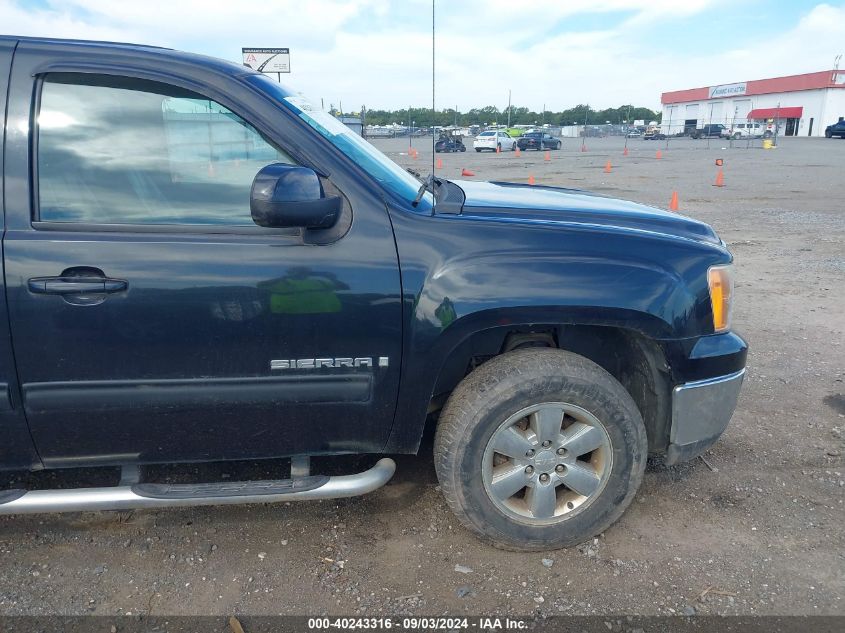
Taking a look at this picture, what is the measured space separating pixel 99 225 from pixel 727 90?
91.8 meters

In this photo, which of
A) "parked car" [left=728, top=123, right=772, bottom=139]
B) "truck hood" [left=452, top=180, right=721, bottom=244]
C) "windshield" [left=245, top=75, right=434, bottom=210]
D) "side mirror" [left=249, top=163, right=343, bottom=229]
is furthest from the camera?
"parked car" [left=728, top=123, right=772, bottom=139]

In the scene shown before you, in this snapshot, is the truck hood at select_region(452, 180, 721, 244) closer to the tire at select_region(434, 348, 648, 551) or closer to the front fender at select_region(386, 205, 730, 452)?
the front fender at select_region(386, 205, 730, 452)

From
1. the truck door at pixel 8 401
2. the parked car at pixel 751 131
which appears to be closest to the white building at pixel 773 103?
the parked car at pixel 751 131

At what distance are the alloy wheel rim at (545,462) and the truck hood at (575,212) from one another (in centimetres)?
79

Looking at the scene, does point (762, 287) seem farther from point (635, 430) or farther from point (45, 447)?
point (45, 447)

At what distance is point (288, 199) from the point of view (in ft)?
7.30

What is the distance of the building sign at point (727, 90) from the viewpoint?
78.6 metres

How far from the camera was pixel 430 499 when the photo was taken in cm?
315

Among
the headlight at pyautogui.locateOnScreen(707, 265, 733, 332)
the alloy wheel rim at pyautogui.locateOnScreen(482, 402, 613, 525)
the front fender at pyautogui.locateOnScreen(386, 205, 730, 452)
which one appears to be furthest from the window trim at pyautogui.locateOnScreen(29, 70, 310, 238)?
the headlight at pyautogui.locateOnScreen(707, 265, 733, 332)

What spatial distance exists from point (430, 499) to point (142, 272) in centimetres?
171

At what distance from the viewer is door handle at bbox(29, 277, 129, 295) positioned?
2.23 m

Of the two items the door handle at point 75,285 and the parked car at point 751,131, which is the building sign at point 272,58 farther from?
the parked car at point 751,131

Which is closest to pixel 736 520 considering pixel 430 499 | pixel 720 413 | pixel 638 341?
pixel 720 413

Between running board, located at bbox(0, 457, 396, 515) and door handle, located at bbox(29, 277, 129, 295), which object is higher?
door handle, located at bbox(29, 277, 129, 295)
